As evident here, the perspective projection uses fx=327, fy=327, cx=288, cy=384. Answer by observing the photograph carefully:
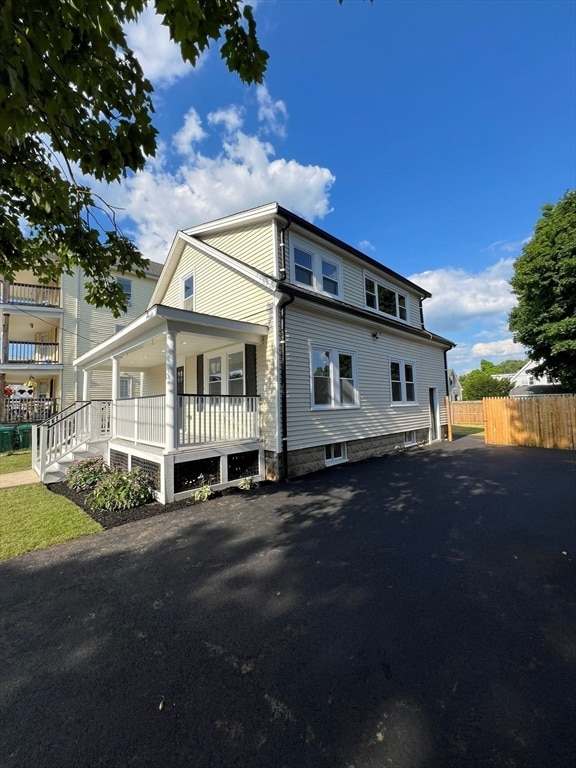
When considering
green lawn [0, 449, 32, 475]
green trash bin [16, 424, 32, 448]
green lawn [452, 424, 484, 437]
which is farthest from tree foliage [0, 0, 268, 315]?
green lawn [452, 424, 484, 437]

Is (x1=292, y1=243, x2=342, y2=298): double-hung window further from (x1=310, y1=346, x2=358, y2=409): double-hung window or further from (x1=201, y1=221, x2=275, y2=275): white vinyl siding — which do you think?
(x1=310, y1=346, x2=358, y2=409): double-hung window

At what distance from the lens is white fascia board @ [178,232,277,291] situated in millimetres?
8384

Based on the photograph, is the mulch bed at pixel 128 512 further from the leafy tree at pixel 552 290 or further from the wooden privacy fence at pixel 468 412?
the wooden privacy fence at pixel 468 412

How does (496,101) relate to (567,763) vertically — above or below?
above

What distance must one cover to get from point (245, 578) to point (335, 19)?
7.26 meters

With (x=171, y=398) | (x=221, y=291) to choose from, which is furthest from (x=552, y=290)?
(x=171, y=398)

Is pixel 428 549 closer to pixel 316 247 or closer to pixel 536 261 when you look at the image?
pixel 316 247

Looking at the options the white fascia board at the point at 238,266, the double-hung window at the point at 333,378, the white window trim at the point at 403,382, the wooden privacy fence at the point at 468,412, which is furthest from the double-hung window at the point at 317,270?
the wooden privacy fence at the point at 468,412

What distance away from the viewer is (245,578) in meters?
3.74

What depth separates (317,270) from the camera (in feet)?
33.5

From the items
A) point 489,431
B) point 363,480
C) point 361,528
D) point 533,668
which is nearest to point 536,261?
point 489,431

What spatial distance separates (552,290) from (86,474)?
63.3ft

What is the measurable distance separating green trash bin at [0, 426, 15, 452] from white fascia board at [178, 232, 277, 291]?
36.0ft

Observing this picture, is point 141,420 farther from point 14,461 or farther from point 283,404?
point 14,461
